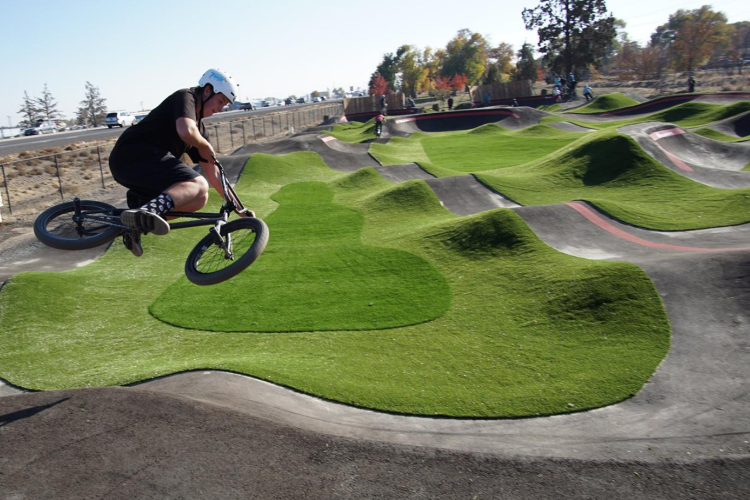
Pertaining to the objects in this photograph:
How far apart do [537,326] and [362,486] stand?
5.58 metres

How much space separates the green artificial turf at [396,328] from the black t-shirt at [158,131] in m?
4.08

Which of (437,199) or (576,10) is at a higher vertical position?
(576,10)

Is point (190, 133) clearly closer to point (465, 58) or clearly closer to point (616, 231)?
point (616, 231)

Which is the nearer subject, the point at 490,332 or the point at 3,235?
the point at 490,332

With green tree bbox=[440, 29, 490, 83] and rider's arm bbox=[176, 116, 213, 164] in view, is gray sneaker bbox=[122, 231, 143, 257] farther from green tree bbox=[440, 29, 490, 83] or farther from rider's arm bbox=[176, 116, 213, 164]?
green tree bbox=[440, 29, 490, 83]

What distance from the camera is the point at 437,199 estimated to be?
807 inches

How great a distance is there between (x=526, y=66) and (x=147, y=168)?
3289 inches

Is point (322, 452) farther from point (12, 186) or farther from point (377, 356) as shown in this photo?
point (12, 186)

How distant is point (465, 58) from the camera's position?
369 ft

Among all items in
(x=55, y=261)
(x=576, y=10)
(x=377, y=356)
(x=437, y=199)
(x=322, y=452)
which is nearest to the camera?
(x=322, y=452)

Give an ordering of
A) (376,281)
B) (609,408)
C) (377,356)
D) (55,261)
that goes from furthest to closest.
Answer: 1. (55,261)
2. (376,281)
3. (377,356)
4. (609,408)

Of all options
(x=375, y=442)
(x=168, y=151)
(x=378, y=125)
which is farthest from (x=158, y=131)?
(x=378, y=125)

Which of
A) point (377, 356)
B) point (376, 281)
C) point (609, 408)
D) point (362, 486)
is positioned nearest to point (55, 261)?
point (376, 281)

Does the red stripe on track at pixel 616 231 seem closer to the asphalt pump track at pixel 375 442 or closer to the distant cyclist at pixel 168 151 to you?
the asphalt pump track at pixel 375 442
